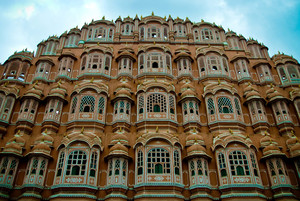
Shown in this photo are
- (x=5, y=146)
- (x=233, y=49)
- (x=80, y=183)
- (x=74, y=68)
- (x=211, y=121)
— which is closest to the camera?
(x=80, y=183)

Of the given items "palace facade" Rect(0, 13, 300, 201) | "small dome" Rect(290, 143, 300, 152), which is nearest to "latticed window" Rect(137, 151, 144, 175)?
"palace facade" Rect(0, 13, 300, 201)

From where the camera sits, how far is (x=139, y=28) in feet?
105

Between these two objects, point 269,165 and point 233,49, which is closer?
point 269,165

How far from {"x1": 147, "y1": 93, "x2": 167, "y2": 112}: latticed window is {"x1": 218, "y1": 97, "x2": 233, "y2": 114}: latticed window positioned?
4977 mm

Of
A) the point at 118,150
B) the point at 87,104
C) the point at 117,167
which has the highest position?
the point at 87,104

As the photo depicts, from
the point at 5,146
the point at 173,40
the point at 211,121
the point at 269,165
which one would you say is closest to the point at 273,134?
the point at 269,165

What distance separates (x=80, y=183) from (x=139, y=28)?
1982 centimetres

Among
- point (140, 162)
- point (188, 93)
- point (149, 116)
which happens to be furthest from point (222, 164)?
point (149, 116)

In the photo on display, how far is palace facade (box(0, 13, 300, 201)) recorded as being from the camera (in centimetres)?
1941

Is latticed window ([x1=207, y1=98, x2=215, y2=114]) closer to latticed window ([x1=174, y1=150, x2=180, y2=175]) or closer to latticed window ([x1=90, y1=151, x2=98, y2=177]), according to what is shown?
latticed window ([x1=174, y1=150, x2=180, y2=175])

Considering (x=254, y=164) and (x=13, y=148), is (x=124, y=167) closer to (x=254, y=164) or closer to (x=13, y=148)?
(x=13, y=148)

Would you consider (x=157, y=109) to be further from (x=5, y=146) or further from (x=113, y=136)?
(x=5, y=146)

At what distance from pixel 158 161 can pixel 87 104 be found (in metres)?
8.21

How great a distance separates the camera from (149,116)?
22.9m
